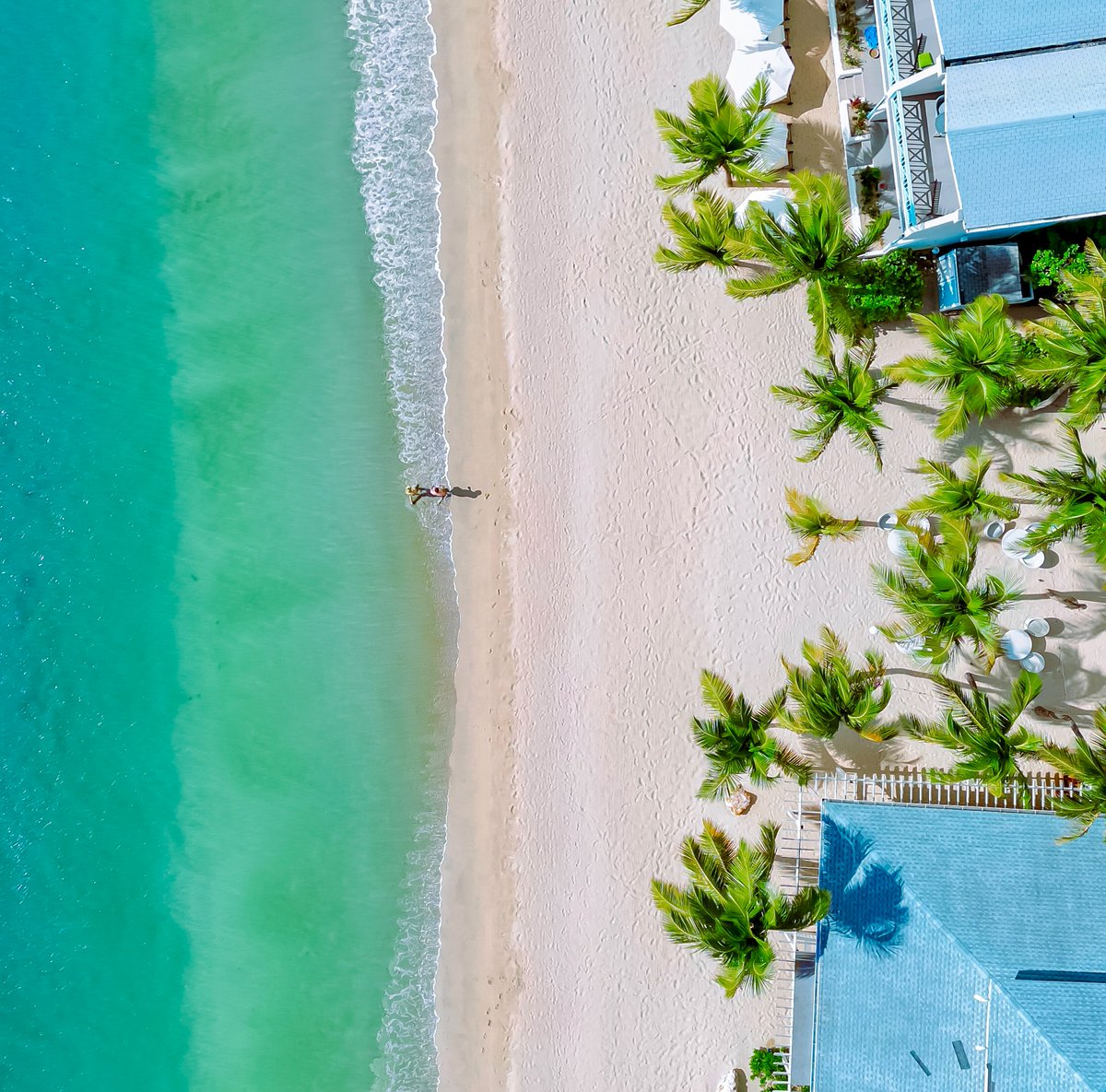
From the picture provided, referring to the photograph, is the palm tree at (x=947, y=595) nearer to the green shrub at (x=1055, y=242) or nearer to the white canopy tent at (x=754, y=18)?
the green shrub at (x=1055, y=242)

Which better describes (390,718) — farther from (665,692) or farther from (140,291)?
(140,291)

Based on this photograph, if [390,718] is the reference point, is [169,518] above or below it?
above

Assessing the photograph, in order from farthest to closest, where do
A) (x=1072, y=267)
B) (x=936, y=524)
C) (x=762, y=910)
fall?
1. (x=936, y=524)
2. (x=1072, y=267)
3. (x=762, y=910)

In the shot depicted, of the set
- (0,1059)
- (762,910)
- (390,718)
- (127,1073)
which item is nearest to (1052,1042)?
(762,910)

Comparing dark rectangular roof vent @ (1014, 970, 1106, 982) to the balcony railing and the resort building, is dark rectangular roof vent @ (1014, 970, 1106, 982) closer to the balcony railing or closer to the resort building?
the resort building

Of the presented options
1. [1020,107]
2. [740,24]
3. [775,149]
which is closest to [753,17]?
[740,24]

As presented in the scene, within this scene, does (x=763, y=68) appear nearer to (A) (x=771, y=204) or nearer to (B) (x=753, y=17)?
(B) (x=753, y=17)

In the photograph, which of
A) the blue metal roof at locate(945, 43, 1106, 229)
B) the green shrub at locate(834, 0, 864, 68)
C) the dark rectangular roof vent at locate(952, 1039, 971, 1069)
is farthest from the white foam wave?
the blue metal roof at locate(945, 43, 1106, 229)
